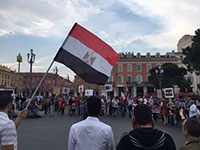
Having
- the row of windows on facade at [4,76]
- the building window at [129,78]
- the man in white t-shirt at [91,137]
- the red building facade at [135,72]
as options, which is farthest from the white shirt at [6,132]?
the row of windows on facade at [4,76]

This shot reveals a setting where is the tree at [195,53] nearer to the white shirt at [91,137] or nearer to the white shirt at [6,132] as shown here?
the white shirt at [91,137]

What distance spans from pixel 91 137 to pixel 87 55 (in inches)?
106

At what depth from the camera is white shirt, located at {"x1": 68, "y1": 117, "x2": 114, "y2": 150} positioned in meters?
2.29

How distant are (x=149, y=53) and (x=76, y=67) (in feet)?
177

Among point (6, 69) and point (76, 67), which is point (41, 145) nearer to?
point (76, 67)

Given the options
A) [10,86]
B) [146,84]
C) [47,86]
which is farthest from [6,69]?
[146,84]

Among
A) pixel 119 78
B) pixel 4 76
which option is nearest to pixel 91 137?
pixel 119 78

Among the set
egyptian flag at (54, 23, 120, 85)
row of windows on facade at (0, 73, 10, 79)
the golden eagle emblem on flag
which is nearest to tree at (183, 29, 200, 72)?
egyptian flag at (54, 23, 120, 85)

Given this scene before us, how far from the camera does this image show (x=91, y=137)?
7.57 feet

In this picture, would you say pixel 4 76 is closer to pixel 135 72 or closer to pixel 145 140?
pixel 135 72

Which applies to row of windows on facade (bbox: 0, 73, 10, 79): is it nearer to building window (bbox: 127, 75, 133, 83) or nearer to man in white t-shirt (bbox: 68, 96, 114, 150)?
building window (bbox: 127, 75, 133, 83)

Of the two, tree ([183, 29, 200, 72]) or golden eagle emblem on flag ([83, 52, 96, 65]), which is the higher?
tree ([183, 29, 200, 72])

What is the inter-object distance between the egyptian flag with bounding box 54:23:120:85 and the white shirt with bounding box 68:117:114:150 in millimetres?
2449

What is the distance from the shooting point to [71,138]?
2.41 meters
